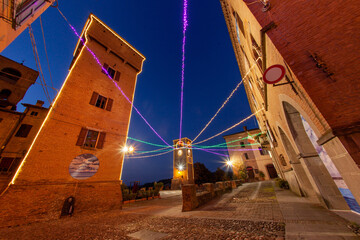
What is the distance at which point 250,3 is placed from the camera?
4.72 metres

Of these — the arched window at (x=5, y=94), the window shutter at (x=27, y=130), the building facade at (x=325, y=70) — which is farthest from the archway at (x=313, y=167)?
the window shutter at (x=27, y=130)

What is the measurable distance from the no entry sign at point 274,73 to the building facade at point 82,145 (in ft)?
35.4

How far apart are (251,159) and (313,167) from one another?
2627 cm

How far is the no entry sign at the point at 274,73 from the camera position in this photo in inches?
130

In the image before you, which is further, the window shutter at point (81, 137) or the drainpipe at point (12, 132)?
the drainpipe at point (12, 132)

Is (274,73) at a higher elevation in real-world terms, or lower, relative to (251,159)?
lower

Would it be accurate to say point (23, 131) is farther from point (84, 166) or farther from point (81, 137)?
point (84, 166)

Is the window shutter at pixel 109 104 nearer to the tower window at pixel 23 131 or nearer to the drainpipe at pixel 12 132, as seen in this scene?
the tower window at pixel 23 131

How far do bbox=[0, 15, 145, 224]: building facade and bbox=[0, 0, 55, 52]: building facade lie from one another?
3.34 m

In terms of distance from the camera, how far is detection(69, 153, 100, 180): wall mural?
317 inches

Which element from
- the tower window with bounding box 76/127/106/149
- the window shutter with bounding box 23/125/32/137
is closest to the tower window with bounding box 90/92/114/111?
the tower window with bounding box 76/127/106/149

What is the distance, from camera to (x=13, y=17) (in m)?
5.62

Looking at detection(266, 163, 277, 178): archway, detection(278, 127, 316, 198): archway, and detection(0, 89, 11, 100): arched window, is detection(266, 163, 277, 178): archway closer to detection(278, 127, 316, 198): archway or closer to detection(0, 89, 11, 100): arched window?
detection(278, 127, 316, 198): archway

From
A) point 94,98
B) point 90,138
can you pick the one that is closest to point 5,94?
point 94,98
